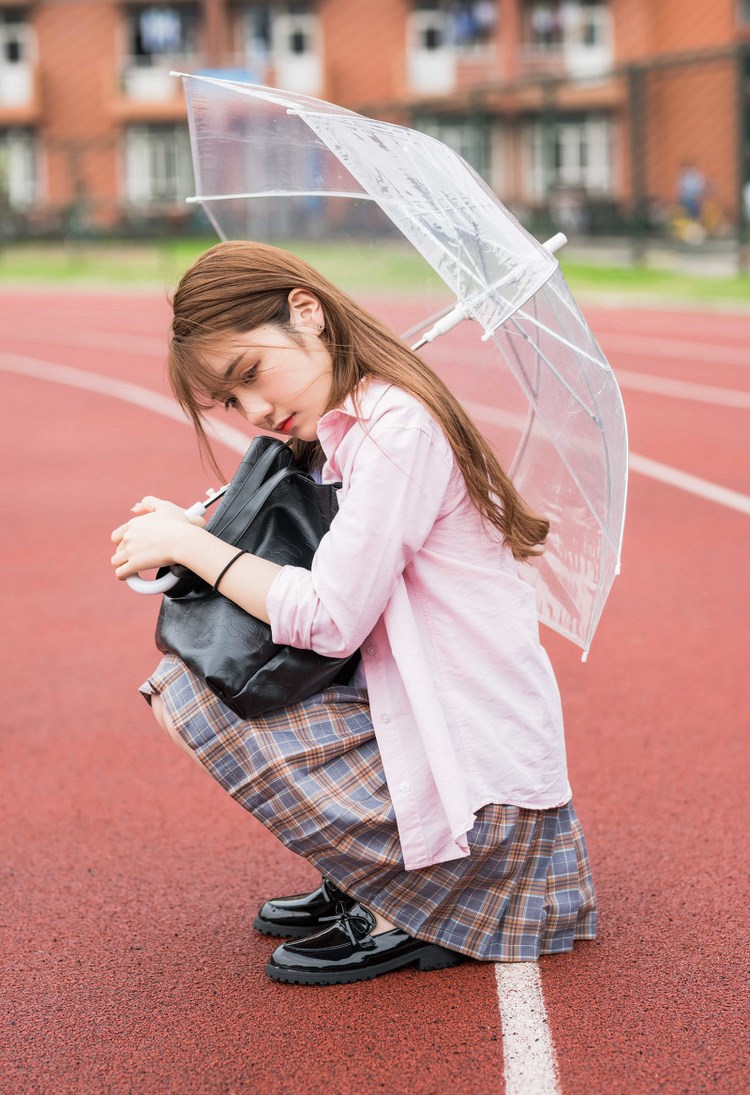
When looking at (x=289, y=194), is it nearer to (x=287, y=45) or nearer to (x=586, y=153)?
(x=586, y=153)

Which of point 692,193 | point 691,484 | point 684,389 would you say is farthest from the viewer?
point 692,193

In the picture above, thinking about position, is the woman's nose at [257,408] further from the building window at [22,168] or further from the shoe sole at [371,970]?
the building window at [22,168]

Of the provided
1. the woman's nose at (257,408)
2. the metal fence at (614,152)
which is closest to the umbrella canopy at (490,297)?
the woman's nose at (257,408)

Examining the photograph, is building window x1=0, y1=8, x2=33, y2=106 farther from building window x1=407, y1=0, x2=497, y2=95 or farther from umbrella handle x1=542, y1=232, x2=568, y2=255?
umbrella handle x1=542, y1=232, x2=568, y2=255

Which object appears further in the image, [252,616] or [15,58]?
[15,58]

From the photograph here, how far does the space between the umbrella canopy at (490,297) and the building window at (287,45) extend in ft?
130

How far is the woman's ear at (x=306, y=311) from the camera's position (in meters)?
2.65

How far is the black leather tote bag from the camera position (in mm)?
2604

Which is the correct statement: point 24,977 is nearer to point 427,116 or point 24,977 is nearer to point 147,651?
point 147,651

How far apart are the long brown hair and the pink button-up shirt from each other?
0.03 metres

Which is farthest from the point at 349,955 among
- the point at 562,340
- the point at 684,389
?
the point at 684,389

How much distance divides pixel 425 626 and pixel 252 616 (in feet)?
1.06

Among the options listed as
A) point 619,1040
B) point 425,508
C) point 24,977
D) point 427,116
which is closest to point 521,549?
point 425,508

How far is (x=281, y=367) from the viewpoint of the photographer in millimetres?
2654
